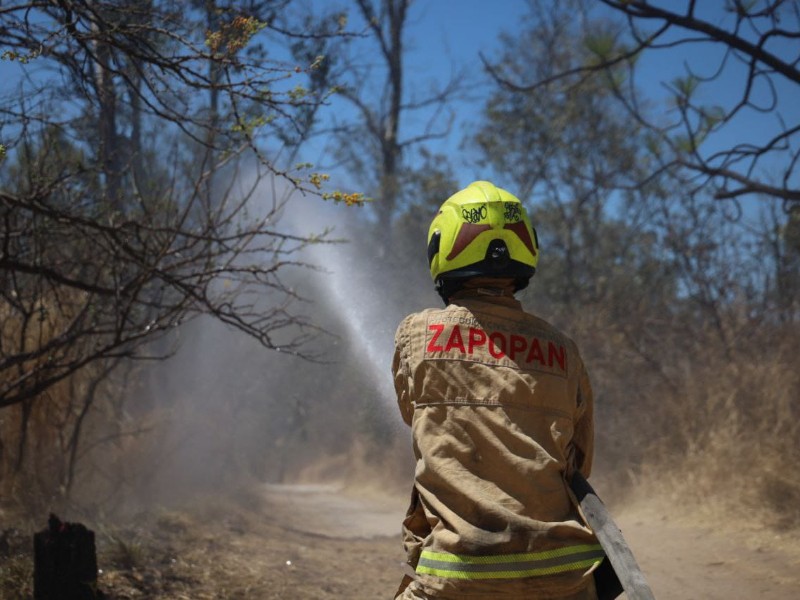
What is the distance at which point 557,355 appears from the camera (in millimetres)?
2506

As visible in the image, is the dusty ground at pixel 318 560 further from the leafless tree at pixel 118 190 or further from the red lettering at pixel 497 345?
the red lettering at pixel 497 345

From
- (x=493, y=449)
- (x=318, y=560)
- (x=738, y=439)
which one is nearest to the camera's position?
(x=493, y=449)

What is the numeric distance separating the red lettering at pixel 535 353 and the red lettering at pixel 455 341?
19cm

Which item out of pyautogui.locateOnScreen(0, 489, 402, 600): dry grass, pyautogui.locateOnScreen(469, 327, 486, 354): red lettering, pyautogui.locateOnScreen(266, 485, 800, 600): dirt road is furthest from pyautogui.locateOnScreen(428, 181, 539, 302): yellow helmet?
pyautogui.locateOnScreen(0, 489, 402, 600): dry grass

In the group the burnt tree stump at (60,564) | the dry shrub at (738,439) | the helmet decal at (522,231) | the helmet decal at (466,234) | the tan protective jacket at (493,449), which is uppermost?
the dry shrub at (738,439)

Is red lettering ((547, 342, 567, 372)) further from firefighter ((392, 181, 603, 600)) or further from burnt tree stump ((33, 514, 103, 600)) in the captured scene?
burnt tree stump ((33, 514, 103, 600))

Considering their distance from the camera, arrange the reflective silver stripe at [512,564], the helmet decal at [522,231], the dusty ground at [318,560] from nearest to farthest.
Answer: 1. the reflective silver stripe at [512,564]
2. the helmet decal at [522,231]
3. the dusty ground at [318,560]

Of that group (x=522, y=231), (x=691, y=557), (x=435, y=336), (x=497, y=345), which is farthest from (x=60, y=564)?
(x=691, y=557)

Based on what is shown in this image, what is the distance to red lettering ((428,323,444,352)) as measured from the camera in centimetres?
245

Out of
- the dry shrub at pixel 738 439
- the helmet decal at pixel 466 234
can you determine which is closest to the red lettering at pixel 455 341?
the helmet decal at pixel 466 234

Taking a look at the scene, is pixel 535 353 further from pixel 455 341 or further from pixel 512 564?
pixel 512 564

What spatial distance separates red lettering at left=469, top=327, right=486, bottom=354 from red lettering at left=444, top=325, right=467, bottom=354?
26 millimetres

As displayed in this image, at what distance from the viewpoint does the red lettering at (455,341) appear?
2445 mm

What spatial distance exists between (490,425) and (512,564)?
365 millimetres
